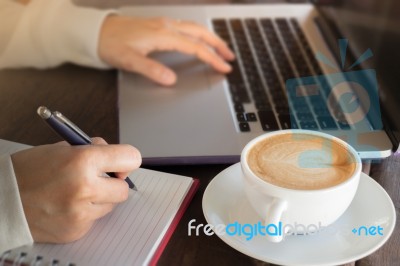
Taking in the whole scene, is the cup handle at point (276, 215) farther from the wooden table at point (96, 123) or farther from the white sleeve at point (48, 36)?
the white sleeve at point (48, 36)

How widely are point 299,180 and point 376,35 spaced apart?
0.36 meters

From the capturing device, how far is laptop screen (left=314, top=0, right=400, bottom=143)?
2.00 feet

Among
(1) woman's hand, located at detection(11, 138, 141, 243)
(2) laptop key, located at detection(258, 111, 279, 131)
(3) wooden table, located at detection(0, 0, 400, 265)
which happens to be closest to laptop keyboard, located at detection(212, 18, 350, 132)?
(2) laptop key, located at detection(258, 111, 279, 131)

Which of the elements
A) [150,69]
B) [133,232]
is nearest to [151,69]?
[150,69]

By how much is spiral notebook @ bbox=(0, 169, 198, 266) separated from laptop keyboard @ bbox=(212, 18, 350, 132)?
148mm

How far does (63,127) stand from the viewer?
47cm

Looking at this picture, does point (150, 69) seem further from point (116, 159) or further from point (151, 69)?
point (116, 159)

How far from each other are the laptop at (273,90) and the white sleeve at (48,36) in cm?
9

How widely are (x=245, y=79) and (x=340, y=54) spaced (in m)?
0.16

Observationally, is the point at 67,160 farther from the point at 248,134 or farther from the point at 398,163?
the point at 398,163

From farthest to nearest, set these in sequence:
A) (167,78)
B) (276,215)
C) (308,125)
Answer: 1. (167,78)
2. (308,125)
3. (276,215)

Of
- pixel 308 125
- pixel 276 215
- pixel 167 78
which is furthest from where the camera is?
pixel 167 78

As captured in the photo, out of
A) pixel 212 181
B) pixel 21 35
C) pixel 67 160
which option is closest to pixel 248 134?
pixel 212 181

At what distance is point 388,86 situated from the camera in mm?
623
